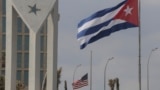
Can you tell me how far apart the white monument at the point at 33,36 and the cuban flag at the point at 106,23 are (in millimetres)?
2112

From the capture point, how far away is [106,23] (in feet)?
115

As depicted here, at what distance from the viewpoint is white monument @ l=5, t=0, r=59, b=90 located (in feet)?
116

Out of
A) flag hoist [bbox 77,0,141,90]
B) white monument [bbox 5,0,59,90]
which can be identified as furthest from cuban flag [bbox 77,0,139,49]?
white monument [bbox 5,0,59,90]

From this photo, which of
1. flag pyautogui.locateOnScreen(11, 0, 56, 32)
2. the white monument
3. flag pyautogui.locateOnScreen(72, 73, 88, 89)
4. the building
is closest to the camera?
the white monument

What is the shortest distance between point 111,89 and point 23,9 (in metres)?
94.7

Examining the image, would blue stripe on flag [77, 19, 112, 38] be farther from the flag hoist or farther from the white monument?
the white monument

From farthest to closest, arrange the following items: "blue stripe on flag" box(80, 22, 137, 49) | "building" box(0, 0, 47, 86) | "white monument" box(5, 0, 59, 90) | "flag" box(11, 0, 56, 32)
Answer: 1. "building" box(0, 0, 47, 86)
2. "flag" box(11, 0, 56, 32)
3. "white monument" box(5, 0, 59, 90)
4. "blue stripe on flag" box(80, 22, 137, 49)

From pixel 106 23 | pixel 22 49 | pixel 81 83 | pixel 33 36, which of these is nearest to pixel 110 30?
pixel 106 23

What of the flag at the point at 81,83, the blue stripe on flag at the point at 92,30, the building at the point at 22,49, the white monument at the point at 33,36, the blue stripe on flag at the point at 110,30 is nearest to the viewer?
the blue stripe on flag at the point at 110,30

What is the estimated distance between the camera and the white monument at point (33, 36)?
35500 millimetres

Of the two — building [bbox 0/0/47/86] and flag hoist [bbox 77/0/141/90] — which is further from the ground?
building [bbox 0/0/47/86]

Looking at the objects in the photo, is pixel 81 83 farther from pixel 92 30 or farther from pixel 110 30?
pixel 110 30

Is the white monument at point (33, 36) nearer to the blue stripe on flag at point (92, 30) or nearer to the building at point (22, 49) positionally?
the blue stripe on flag at point (92, 30)

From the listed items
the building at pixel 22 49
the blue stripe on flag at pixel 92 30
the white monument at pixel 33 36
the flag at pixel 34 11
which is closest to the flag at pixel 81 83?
the white monument at pixel 33 36
